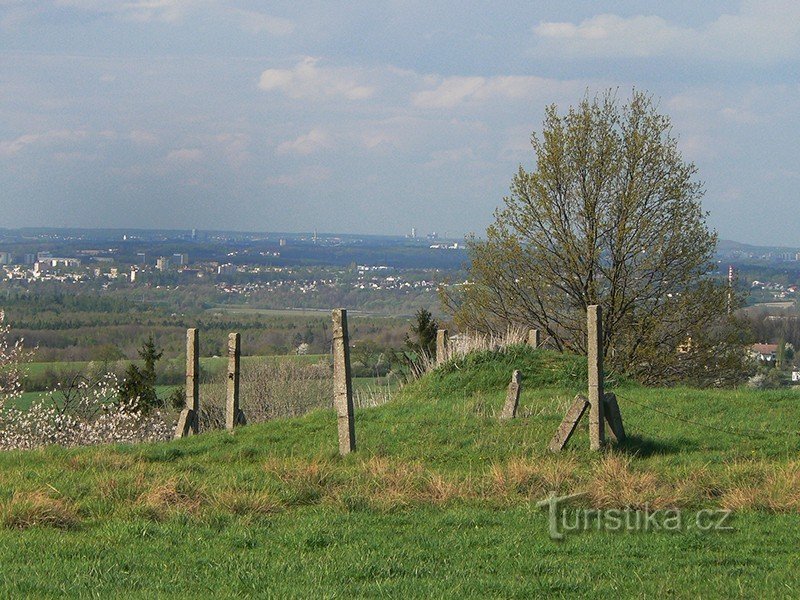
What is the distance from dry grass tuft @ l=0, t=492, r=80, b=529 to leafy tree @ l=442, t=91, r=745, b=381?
24.5 metres

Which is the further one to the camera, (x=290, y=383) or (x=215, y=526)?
(x=290, y=383)

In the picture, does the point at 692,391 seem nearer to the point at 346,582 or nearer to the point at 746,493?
the point at 746,493

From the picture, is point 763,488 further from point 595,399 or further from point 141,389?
point 141,389

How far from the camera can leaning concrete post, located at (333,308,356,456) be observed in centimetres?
1345

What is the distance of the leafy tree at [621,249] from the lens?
32.2 meters

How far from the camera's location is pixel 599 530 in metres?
9.19

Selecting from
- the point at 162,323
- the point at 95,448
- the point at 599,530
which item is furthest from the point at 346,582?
the point at 162,323

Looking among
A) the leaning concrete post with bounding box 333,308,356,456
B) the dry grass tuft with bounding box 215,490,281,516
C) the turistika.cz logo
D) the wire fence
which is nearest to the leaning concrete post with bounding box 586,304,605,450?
the wire fence

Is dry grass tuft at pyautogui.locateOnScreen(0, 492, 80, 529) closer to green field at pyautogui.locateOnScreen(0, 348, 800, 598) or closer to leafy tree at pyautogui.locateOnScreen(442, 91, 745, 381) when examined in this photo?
green field at pyautogui.locateOnScreen(0, 348, 800, 598)

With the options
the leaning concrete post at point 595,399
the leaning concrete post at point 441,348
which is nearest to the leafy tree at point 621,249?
the leaning concrete post at point 441,348

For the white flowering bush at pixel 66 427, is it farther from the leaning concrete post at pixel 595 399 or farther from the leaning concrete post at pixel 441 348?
the leaning concrete post at pixel 595 399

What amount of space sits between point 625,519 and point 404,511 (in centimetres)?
204

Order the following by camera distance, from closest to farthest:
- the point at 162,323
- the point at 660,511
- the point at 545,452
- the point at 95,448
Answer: the point at 660,511
the point at 545,452
the point at 95,448
the point at 162,323

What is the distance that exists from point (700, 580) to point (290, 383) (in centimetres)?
4308
